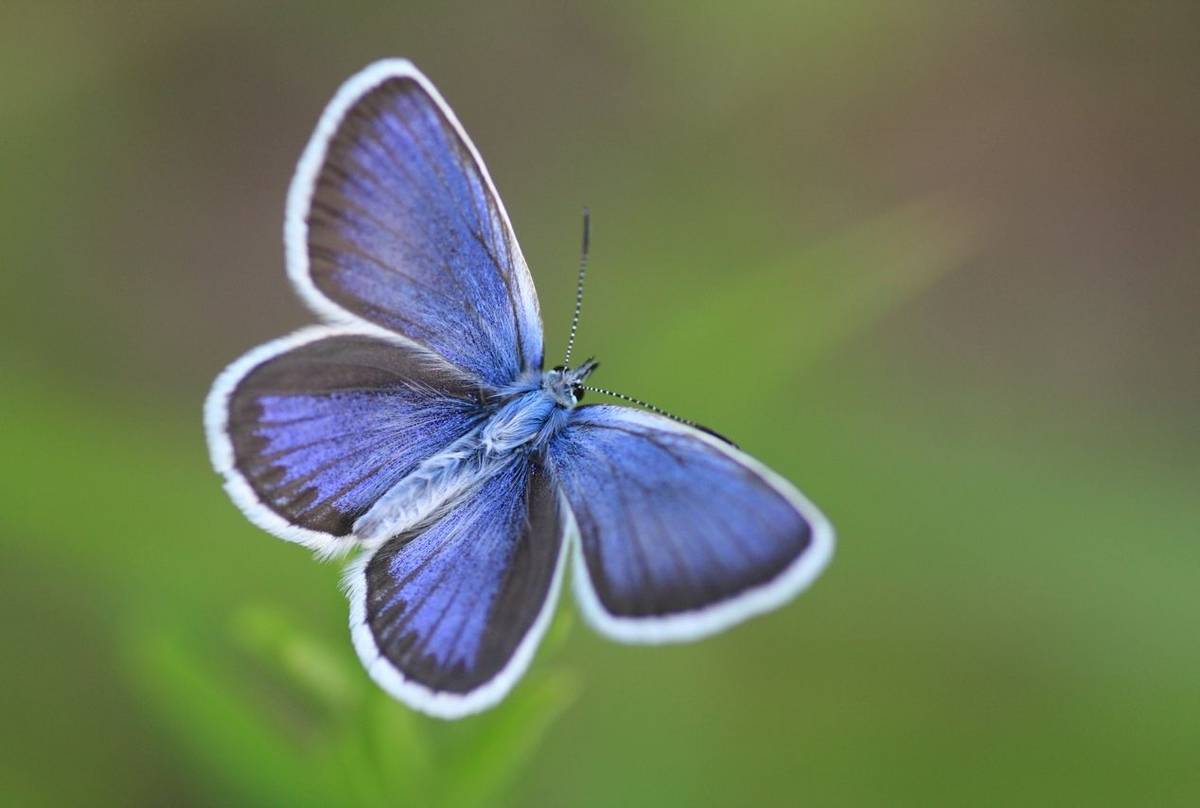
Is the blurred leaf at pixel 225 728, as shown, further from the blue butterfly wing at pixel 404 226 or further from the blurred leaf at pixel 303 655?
the blue butterfly wing at pixel 404 226

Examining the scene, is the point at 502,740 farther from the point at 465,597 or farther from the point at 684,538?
the point at 684,538

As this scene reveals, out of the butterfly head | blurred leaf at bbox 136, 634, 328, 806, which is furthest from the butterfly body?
blurred leaf at bbox 136, 634, 328, 806

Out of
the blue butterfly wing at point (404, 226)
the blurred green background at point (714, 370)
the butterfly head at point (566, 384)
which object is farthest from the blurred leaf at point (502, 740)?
the blue butterfly wing at point (404, 226)

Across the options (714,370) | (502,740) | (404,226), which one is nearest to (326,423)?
(404,226)

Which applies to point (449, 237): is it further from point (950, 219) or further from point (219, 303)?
point (950, 219)

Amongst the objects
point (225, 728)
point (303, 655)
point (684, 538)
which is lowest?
point (225, 728)

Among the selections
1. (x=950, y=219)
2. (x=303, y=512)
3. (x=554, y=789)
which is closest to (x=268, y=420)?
(x=303, y=512)
